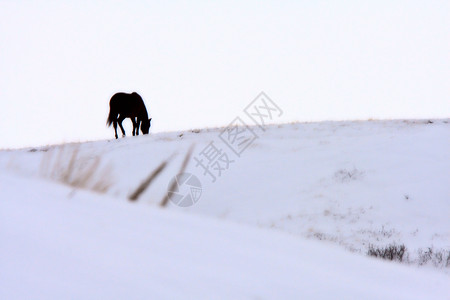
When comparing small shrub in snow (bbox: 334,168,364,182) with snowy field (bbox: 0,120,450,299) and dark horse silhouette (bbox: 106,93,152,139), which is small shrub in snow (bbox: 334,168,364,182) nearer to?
snowy field (bbox: 0,120,450,299)

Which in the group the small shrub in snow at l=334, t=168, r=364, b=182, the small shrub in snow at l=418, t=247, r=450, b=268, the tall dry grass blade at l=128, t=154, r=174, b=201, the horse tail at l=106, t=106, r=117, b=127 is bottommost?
the small shrub in snow at l=334, t=168, r=364, b=182

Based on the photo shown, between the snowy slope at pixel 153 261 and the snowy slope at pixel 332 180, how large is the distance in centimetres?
632

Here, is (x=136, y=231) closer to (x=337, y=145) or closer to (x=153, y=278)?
(x=153, y=278)

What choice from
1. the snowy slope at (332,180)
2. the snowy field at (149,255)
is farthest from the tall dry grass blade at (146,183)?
the snowy slope at (332,180)

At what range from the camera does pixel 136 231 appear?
3.91 feet

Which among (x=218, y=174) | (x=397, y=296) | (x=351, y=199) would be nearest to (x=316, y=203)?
(x=351, y=199)

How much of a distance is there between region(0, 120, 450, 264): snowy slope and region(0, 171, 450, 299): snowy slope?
6.32 meters

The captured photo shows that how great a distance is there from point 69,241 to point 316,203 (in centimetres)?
1022

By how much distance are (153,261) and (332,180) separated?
11.3 metres

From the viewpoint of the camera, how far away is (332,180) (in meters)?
12.0

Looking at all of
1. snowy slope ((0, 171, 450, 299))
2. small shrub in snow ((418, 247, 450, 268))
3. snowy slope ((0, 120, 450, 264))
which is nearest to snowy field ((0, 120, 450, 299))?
snowy slope ((0, 171, 450, 299))

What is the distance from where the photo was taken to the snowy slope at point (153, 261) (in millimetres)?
801

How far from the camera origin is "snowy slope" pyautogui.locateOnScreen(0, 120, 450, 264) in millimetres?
9766

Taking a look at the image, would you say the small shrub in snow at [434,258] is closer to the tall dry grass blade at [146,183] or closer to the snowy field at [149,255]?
the snowy field at [149,255]
